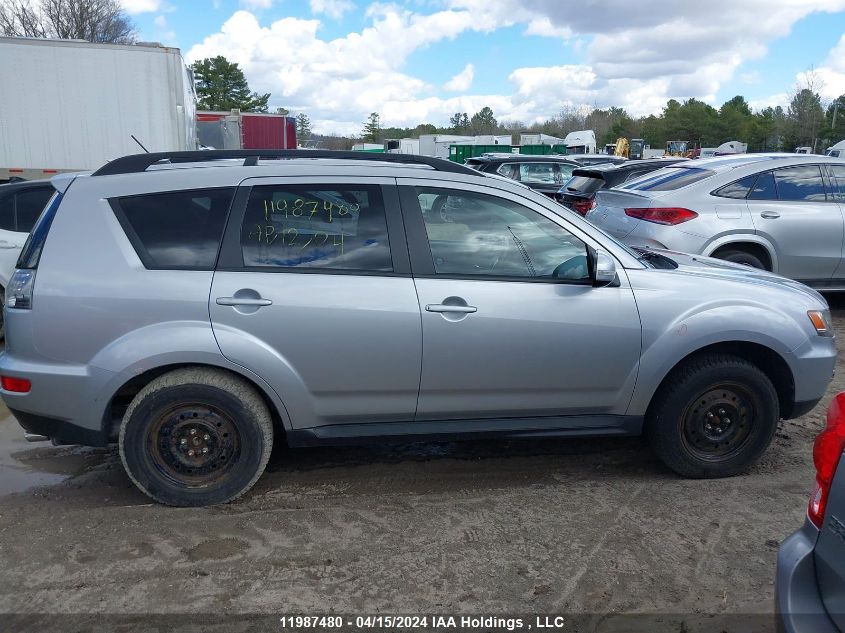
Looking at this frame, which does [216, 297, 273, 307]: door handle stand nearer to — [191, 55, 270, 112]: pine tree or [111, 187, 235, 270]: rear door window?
[111, 187, 235, 270]: rear door window

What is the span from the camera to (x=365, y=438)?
3.97 m

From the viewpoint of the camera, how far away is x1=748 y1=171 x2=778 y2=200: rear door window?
24.7 ft

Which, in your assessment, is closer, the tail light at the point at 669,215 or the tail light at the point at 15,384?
the tail light at the point at 15,384

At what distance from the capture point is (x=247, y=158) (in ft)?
14.4

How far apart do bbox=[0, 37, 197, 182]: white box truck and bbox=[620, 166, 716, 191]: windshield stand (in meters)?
10.2

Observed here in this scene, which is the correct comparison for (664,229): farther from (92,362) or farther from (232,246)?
(92,362)

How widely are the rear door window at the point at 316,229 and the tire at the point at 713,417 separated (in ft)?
5.85

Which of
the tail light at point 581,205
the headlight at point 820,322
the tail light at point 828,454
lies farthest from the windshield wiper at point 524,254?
the tail light at point 581,205

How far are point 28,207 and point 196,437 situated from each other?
15.6 feet

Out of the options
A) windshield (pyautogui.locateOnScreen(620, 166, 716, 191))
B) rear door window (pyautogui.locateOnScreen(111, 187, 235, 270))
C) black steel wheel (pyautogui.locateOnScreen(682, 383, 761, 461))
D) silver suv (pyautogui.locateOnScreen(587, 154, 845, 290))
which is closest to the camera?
rear door window (pyautogui.locateOnScreen(111, 187, 235, 270))

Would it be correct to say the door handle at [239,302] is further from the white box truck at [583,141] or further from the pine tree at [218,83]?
the pine tree at [218,83]

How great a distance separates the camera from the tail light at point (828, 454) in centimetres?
215

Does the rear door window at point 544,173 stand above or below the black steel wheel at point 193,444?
above

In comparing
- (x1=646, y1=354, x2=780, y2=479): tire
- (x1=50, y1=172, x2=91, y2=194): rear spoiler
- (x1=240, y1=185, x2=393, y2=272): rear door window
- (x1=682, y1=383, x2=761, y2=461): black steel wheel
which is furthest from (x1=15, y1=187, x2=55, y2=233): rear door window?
(x1=682, y1=383, x2=761, y2=461): black steel wheel
